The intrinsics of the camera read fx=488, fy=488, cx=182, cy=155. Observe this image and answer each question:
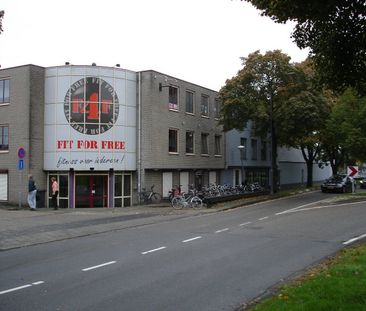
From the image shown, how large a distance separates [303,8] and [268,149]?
42401 millimetres

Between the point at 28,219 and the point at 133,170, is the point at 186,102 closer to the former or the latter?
the point at 133,170

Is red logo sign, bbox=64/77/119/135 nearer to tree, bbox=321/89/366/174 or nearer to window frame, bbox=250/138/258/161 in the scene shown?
tree, bbox=321/89/366/174

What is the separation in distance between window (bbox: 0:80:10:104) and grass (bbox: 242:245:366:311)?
77.8 feet

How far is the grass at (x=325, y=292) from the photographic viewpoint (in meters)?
6.17

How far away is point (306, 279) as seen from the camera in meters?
8.35

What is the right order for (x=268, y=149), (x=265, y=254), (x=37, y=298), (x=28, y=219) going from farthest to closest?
1. (x=268, y=149)
2. (x=28, y=219)
3. (x=265, y=254)
4. (x=37, y=298)

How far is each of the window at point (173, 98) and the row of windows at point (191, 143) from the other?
159cm

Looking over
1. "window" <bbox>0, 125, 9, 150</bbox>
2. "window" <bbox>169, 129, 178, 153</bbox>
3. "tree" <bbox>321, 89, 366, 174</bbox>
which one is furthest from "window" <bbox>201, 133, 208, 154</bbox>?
"window" <bbox>0, 125, 9, 150</bbox>

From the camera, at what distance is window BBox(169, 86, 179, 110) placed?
32406mm

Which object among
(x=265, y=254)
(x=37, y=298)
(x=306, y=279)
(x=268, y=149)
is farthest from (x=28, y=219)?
(x=268, y=149)

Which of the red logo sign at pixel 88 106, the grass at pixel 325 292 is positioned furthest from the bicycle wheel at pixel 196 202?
the grass at pixel 325 292

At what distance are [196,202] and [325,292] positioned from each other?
19.9 metres

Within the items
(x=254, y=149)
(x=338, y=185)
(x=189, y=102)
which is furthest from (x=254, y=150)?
(x=189, y=102)

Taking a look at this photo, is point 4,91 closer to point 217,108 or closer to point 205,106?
point 205,106
